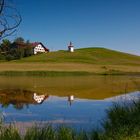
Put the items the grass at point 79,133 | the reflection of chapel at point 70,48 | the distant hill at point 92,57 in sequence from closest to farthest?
the grass at point 79,133 → the distant hill at point 92,57 → the reflection of chapel at point 70,48

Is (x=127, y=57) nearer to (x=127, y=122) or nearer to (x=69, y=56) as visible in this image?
(x=69, y=56)

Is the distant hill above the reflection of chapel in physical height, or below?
below

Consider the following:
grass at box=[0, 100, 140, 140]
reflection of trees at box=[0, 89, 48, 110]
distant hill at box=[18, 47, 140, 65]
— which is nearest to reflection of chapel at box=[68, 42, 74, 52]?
distant hill at box=[18, 47, 140, 65]

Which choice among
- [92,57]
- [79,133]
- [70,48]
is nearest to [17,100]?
[79,133]

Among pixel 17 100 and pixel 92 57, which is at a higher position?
pixel 92 57

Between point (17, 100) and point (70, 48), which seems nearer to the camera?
point (17, 100)

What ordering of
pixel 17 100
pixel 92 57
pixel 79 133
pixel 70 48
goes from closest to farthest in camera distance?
pixel 79 133 < pixel 17 100 < pixel 92 57 < pixel 70 48

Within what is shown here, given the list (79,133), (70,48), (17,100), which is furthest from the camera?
(70,48)

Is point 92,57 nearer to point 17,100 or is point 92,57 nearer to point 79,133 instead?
point 17,100

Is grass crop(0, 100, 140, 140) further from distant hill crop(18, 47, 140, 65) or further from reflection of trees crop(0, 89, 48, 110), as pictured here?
distant hill crop(18, 47, 140, 65)

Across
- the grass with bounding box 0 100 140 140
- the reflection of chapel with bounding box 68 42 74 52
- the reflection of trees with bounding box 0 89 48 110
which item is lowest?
the reflection of trees with bounding box 0 89 48 110

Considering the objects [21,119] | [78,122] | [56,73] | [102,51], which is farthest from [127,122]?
[102,51]

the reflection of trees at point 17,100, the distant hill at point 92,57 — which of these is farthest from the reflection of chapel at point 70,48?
the reflection of trees at point 17,100

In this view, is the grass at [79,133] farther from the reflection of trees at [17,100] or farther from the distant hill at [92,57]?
the distant hill at [92,57]
